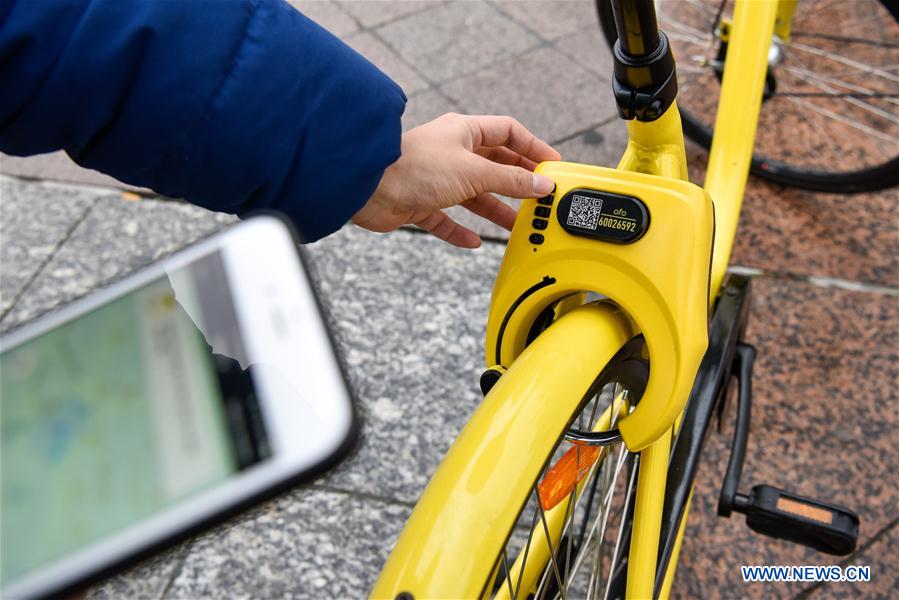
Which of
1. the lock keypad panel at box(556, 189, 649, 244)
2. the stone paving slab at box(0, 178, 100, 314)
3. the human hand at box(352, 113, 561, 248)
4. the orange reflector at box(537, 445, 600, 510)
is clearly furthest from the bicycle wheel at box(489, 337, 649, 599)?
the stone paving slab at box(0, 178, 100, 314)

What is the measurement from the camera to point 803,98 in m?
2.85

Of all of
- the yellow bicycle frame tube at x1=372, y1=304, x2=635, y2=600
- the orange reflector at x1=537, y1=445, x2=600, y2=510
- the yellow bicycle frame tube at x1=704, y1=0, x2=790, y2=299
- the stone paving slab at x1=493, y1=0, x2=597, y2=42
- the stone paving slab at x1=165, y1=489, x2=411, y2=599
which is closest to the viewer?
the yellow bicycle frame tube at x1=372, y1=304, x2=635, y2=600

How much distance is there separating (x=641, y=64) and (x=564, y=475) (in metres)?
0.57

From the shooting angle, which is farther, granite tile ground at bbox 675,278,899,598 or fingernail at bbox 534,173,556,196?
granite tile ground at bbox 675,278,899,598

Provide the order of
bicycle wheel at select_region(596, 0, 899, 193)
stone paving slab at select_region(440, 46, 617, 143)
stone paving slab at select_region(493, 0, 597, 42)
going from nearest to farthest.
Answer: bicycle wheel at select_region(596, 0, 899, 193)
stone paving slab at select_region(440, 46, 617, 143)
stone paving slab at select_region(493, 0, 597, 42)

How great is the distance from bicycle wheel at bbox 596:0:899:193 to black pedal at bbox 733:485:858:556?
122 cm

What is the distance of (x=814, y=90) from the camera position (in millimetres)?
2898

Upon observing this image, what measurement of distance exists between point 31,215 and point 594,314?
87.6 inches

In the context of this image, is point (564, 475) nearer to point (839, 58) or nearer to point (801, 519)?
point (801, 519)

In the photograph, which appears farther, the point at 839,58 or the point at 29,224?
the point at 839,58

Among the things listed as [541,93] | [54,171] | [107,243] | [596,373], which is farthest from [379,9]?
[596,373]

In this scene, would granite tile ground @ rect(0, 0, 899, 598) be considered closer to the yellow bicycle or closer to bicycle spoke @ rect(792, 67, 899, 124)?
bicycle spoke @ rect(792, 67, 899, 124)

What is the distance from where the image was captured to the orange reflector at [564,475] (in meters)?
0.95

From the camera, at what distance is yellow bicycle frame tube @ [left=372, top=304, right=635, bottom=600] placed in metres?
0.74
